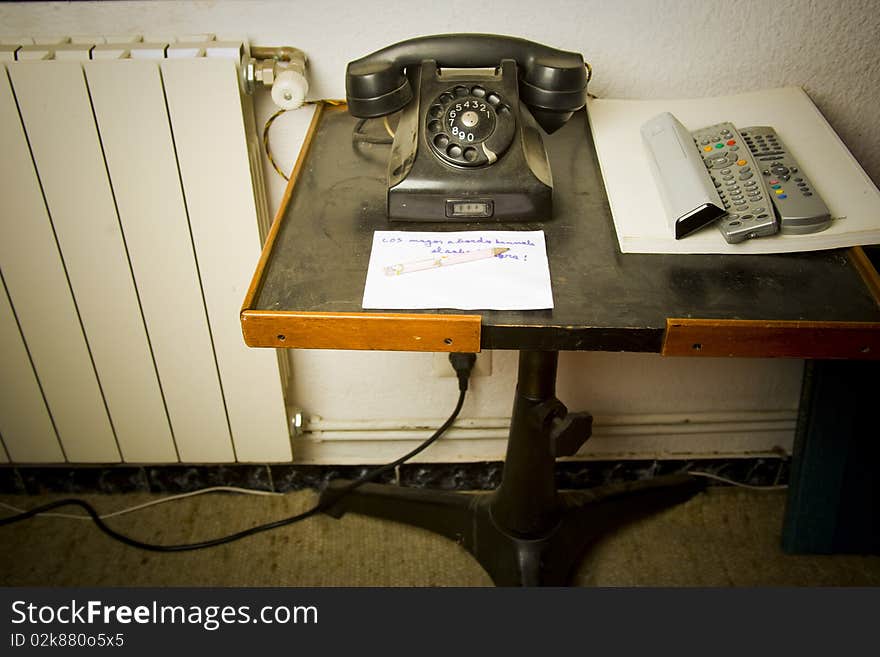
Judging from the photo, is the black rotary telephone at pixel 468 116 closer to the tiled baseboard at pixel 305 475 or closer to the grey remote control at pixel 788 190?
the grey remote control at pixel 788 190

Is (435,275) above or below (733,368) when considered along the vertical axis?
above

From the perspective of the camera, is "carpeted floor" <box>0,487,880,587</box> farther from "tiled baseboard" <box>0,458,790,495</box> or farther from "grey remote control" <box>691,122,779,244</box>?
"grey remote control" <box>691,122,779,244</box>

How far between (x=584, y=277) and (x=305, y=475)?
89cm

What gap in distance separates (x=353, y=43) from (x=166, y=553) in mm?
914

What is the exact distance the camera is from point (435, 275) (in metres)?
0.80

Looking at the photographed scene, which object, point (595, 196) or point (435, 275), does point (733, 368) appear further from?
point (435, 275)

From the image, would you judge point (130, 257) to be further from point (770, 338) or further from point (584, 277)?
A: point (770, 338)

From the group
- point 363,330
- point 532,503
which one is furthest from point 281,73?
point 532,503

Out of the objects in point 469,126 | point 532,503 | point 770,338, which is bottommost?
point 532,503

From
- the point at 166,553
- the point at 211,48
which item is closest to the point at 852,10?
the point at 211,48

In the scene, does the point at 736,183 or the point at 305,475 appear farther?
the point at 305,475

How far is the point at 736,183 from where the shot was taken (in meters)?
0.87

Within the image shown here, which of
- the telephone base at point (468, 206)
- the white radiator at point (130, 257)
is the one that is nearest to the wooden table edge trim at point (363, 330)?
the telephone base at point (468, 206)

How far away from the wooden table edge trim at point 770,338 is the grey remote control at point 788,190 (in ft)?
0.46
